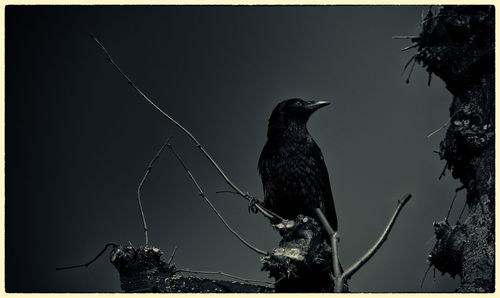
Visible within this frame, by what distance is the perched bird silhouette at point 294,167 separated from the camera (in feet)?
10.5

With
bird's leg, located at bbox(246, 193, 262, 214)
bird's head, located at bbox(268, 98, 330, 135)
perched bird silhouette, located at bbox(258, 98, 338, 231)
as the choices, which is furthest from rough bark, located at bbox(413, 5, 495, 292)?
bird's head, located at bbox(268, 98, 330, 135)

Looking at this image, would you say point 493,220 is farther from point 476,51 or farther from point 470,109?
point 476,51

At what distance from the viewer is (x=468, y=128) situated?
7.14ft

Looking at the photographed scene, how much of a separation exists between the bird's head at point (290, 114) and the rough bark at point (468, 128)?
107 centimetres

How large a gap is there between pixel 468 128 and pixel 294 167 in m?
1.22

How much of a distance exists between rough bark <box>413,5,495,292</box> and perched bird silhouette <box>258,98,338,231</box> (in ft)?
2.87

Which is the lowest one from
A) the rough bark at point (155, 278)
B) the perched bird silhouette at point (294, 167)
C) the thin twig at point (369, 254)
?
the rough bark at point (155, 278)

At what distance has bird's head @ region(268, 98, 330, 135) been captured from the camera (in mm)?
3396

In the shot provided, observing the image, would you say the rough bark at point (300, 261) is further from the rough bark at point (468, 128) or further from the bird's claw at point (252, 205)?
the rough bark at point (468, 128)

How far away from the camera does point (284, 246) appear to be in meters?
2.12

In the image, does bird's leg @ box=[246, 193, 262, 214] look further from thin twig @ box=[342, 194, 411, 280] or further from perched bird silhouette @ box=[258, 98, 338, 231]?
thin twig @ box=[342, 194, 411, 280]

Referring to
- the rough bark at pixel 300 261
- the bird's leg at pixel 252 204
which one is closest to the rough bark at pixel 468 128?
the rough bark at pixel 300 261

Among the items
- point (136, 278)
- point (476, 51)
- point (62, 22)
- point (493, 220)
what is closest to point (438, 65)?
point (476, 51)

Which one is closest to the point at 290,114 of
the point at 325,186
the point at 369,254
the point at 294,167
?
the point at 294,167
